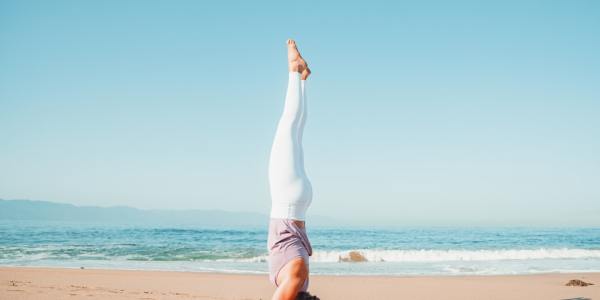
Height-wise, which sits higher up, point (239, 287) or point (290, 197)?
point (290, 197)

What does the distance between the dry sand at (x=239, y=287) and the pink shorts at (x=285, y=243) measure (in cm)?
531

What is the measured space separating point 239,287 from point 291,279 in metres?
6.54

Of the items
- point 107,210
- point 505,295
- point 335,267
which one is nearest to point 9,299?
point 505,295

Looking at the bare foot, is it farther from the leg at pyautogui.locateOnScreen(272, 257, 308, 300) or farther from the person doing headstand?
the leg at pyautogui.locateOnScreen(272, 257, 308, 300)

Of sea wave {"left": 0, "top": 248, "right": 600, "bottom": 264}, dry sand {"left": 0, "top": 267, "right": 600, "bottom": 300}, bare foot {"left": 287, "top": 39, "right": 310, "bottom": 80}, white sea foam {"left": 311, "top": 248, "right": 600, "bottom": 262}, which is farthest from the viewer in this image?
white sea foam {"left": 311, "top": 248, "right": 600, "bottom": 262}

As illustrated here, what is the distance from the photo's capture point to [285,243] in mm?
2723

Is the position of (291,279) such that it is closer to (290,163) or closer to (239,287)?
(290,163)

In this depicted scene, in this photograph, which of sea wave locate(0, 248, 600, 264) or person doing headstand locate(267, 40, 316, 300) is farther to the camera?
sea wave locate(0, 248, 600, 264)

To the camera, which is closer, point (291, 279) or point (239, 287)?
point (291, 279)

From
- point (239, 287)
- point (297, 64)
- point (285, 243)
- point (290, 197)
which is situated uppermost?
point (297, 64)

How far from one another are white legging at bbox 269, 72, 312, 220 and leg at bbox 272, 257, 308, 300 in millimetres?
245

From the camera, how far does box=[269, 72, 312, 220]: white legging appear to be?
8.55ft

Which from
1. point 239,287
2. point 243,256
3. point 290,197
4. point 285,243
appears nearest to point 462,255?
point 243,256

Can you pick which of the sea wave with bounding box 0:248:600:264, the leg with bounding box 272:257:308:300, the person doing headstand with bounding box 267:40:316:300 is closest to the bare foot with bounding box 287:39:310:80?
the person doing headstand with bounding box 267:40:316:300
